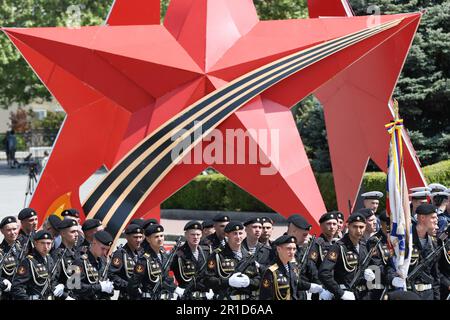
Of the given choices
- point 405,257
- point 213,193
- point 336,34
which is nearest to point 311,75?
point 336,34

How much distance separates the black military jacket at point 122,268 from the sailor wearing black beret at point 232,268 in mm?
910

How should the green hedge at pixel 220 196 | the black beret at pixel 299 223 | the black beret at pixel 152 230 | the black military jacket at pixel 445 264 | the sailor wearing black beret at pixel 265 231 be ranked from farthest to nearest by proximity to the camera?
the green hedge at pixel 220 196 < the sailor wearing black beret at pixel 265 231 < the black beret at pixel 299 223 < the black beret at pixel 152 230 < the black military jacket at pixel 445 264

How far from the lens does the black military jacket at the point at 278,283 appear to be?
9.12 metres

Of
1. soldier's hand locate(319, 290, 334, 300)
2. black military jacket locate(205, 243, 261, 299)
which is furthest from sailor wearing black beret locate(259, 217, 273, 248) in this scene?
soldier's hand locate(319, 290, 334, 300)

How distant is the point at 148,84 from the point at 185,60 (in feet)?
2.34

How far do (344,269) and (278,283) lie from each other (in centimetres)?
111

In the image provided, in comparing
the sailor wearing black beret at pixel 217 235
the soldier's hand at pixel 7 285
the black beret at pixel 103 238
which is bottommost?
the soldier's hand at pixel 7 285

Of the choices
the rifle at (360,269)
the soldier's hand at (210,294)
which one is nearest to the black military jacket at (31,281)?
the soldier's hand at (210,294)

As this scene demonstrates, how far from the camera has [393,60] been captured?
51.1 ft

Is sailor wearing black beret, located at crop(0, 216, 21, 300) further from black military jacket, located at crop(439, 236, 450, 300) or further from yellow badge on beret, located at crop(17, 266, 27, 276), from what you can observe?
black military jacket, located at crop(439, 236, 450, 300)

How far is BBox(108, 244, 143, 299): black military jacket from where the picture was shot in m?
10.5

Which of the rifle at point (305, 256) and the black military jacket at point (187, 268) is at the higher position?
the rifle at point (305, 256)

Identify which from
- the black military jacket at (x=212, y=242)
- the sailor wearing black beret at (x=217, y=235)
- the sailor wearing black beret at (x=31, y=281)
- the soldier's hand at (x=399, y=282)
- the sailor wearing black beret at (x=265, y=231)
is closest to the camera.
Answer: the soldier's hand at (x=399, y=282)

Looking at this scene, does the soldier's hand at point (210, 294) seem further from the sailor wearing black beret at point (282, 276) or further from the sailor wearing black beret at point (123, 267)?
the sailor wearing black beret at point (282, 276)
